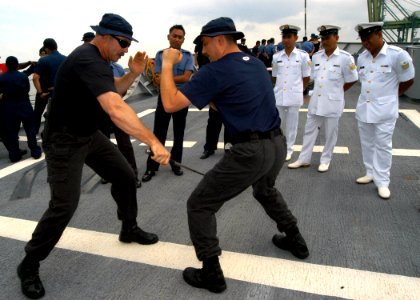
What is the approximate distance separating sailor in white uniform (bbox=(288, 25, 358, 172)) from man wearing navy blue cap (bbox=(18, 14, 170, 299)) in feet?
9.53

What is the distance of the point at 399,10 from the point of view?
162 feet

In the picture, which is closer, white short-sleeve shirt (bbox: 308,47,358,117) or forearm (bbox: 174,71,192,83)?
white short-sleeve shirt (bbox: 308,47,358,117)

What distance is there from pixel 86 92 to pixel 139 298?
148cm

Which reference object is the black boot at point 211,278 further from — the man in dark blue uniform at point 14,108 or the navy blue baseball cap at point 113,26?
the man in dark blue uniform at point 14,108

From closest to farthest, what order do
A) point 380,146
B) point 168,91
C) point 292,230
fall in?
point 168,91 < point 292,230 < point 380,146

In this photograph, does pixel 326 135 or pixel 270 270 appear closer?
pixel 270 270

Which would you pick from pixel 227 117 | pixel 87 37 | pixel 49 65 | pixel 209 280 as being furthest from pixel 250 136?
pixel 49 65

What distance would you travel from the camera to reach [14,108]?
5.71 metres

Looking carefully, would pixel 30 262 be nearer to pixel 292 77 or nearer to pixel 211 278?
pixel 211 278

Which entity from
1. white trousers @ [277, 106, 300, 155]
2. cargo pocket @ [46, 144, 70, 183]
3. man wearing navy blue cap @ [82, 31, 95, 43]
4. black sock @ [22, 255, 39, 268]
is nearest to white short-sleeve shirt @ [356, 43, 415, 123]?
white trousers @ [277, 106, 300, 155]

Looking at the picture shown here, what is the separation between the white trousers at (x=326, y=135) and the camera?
4539mm

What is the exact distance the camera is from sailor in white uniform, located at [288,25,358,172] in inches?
167

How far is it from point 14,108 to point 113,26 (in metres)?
4.40

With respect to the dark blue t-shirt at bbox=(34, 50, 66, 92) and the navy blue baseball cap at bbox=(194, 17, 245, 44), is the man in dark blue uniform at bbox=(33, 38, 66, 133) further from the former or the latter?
the navy blue baseball cap at bbox=(194, 17, 245, 44)
